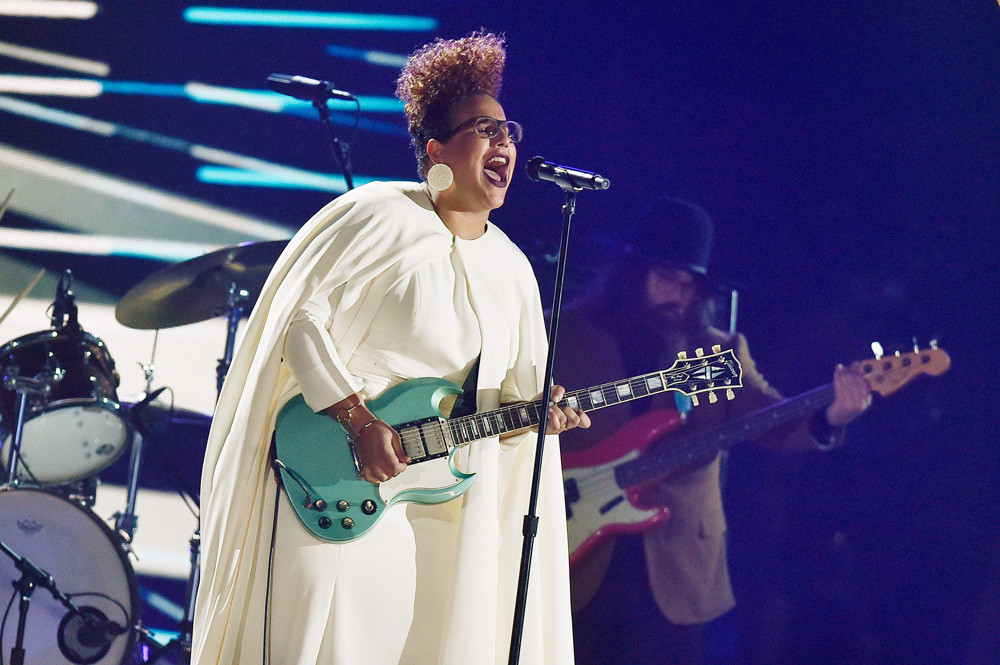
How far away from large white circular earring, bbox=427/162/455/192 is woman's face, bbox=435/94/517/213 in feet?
0.04

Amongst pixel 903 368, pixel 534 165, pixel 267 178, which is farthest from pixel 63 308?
pixel 903 368

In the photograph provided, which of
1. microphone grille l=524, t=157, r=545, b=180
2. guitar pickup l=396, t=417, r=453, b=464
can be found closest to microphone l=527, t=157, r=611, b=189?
microphone grille l=524, t=157, r=545, b=180

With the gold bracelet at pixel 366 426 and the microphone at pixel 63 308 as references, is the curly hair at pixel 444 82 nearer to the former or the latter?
the gold bracelet at pixel 366 426

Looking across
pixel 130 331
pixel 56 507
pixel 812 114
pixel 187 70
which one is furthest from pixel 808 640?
pixel 187 70

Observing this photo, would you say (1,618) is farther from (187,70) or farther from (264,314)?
(187,70)

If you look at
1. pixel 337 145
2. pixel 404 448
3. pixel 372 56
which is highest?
pixel 372 56

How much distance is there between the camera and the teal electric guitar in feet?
7.38

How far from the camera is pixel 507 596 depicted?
8.55 ft

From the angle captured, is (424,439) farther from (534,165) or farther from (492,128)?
(492,128)

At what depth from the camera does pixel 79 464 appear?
3623 mm

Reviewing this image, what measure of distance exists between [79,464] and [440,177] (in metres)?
2.15

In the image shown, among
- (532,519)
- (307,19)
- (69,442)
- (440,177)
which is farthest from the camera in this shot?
(307,19)

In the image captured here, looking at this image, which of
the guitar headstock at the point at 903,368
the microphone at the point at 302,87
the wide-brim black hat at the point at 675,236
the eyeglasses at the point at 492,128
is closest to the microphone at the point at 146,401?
the microphone at the point at 302,87

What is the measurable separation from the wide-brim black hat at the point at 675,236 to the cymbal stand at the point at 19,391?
8.10 ft
